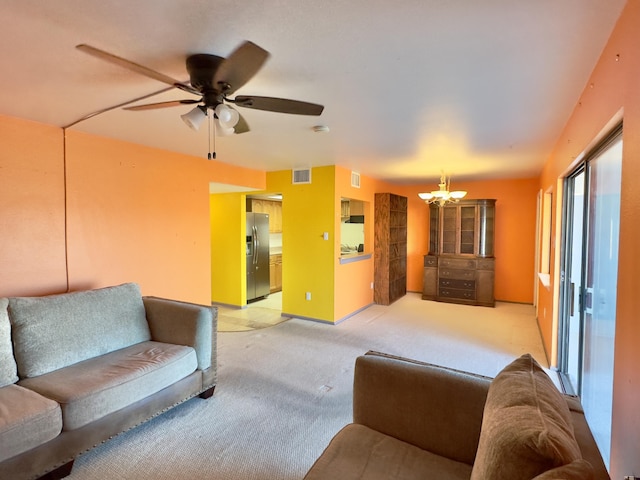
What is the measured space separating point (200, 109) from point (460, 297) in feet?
19.4

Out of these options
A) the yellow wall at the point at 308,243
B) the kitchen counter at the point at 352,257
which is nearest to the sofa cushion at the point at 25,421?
the yellow wall at the point at 308,243

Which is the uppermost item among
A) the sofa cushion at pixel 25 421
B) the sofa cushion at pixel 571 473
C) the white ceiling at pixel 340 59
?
the white ceiling at pixel 340 59

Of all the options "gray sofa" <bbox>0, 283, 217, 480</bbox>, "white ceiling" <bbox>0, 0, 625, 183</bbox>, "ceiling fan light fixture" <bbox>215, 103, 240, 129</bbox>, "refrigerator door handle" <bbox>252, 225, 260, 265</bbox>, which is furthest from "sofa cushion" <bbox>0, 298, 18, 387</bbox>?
"refrigerator door handle" <bbox>252, 225, 260, 265</bbox>

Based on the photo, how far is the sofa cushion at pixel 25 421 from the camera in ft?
5.48

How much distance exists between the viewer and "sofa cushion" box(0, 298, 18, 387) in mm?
2072

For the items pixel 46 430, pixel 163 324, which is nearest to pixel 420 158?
pixel 163 324

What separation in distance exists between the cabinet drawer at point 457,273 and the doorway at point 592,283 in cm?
300

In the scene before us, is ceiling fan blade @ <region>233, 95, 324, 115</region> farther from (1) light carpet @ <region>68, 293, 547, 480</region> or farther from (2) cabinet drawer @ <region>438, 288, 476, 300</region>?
(2) cabinet drawer @ <region>438, 288, 476, 300</region>

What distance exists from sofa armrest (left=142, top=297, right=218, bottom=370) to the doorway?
2705 mm

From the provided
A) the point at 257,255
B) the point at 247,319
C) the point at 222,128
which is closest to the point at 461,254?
the point at 257,255

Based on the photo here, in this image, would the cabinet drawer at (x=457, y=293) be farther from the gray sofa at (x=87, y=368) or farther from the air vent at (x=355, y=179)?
the gray sofa at (x=87, y=368)

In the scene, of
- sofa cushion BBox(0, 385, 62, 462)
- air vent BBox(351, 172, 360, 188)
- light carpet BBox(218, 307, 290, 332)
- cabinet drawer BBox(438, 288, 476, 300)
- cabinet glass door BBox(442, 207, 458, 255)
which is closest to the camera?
sofa cushion BBox(0, 385, 62, 462)

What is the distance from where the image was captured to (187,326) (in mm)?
2779

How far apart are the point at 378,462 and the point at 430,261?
565 centimetres
